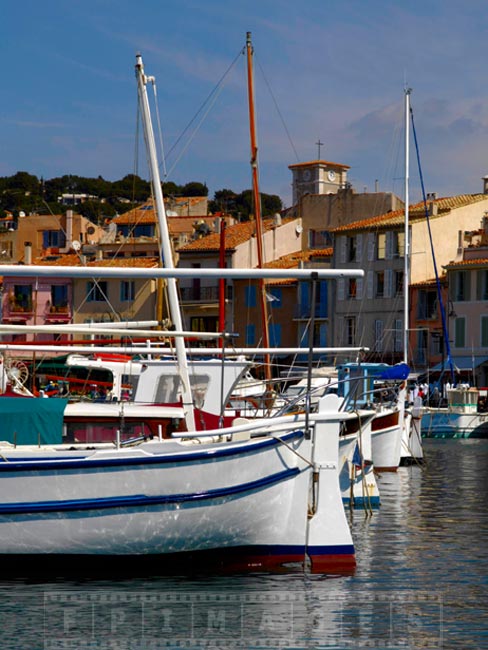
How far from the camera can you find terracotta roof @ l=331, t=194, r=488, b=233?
87.4 m

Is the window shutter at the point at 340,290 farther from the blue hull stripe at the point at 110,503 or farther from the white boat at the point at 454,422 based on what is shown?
the blue hull stripe at the point at 110,503

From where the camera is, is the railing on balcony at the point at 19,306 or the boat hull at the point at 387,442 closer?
the boat hull at the point at 387,442

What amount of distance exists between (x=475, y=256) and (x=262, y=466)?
67.8 m

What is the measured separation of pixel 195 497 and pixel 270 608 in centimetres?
213

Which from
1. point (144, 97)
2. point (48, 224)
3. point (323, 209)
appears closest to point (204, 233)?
point (323, 209)

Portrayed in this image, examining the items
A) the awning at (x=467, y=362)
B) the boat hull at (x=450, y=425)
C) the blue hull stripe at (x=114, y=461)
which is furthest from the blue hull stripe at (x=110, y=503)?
the awning at (x=467, y=362)

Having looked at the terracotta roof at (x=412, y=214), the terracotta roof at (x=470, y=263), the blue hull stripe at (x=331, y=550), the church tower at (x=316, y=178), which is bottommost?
the blue hull stripe at (x=331, y=550)

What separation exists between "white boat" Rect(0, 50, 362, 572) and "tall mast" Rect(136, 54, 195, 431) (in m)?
5.15

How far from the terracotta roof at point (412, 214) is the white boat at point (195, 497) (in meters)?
68.2

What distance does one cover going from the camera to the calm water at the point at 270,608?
1555 centimetres

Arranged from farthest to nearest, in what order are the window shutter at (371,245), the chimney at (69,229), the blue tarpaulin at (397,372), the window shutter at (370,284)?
the chimney at (69,229), the window shutter at (371,245), the window shutter at (370,284), the blue tarpaulin at (397,372)

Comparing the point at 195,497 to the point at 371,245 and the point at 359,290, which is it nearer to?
the point at 359,290

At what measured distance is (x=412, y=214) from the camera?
87875 millimetres

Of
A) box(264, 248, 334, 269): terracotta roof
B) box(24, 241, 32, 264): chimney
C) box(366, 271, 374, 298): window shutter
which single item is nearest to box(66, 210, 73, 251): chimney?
box(24, 241, 32, 264): chimney
